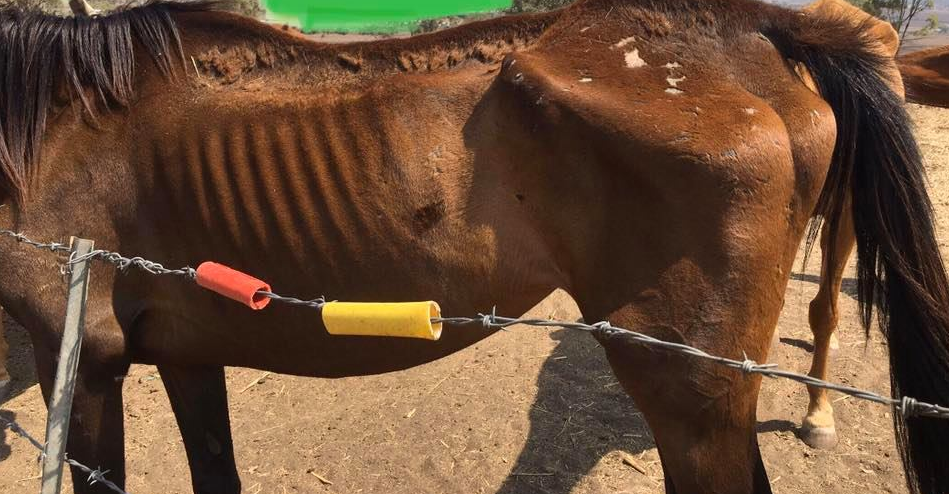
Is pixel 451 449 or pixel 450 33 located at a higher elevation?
pixel 450 33

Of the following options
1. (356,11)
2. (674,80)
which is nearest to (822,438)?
(674,80)

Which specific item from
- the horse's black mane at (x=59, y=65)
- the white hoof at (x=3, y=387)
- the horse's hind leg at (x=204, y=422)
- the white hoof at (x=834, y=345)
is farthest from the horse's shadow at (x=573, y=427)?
the white hoof at (x=3, y=387)

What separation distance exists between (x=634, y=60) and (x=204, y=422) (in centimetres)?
203

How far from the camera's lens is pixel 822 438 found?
2.98m

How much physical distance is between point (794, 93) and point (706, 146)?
0.32 m

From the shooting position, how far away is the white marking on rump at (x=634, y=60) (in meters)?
1.59

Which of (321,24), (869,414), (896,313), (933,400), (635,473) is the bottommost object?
(869,414)

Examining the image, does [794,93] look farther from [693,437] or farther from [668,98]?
[693,437]

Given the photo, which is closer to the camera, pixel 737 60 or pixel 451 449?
pixel 737 60

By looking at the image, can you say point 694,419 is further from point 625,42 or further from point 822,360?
point 822,360

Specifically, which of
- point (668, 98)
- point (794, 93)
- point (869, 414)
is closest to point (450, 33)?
point (668, 98)

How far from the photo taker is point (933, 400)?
Result: 58.9 inches

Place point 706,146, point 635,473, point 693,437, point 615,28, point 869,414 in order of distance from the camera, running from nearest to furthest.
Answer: point 706,146
point 693,437
point 615,28
point 635,473
point 869,414

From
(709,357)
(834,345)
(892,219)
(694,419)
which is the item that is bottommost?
(834,345)
